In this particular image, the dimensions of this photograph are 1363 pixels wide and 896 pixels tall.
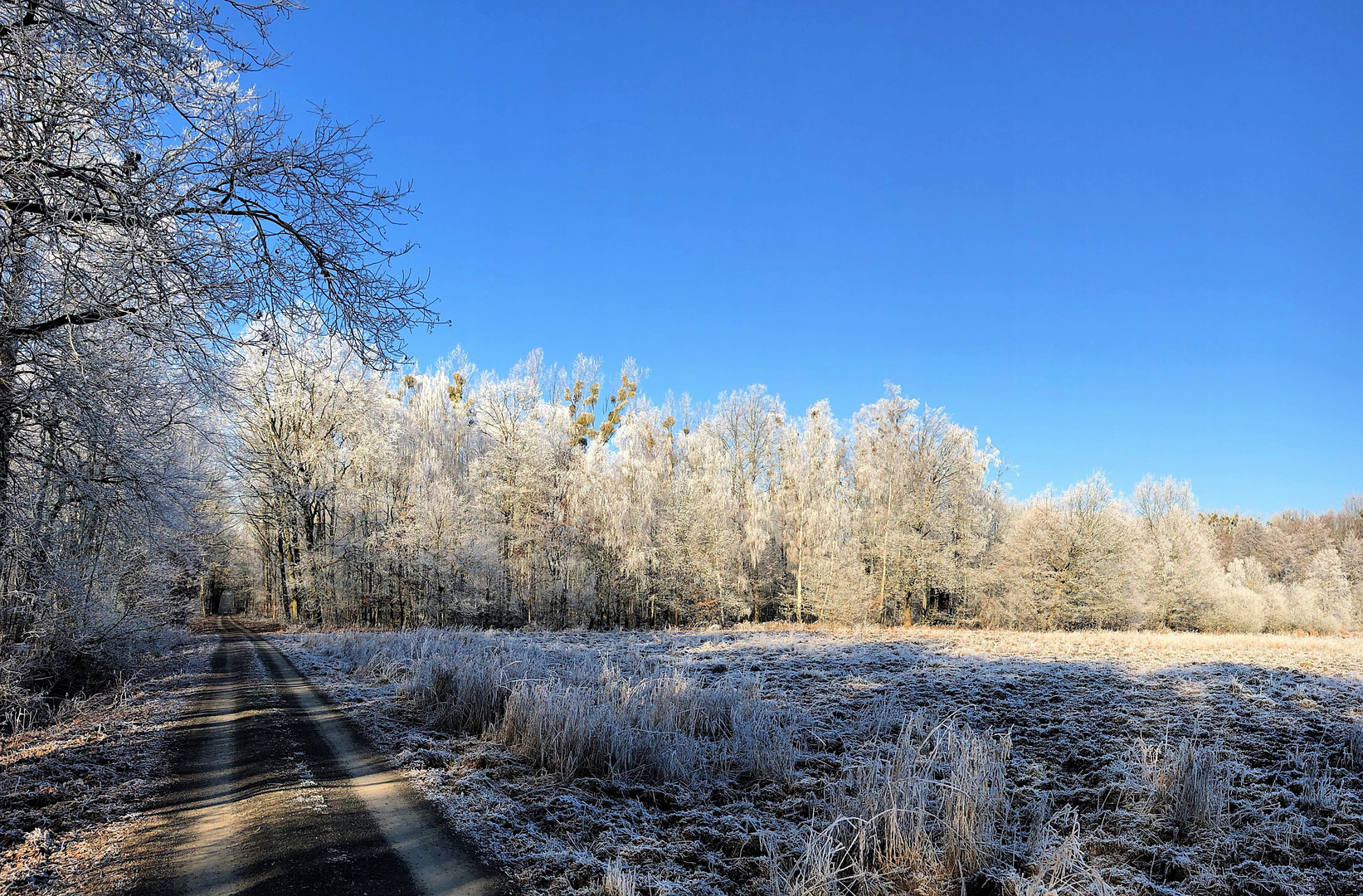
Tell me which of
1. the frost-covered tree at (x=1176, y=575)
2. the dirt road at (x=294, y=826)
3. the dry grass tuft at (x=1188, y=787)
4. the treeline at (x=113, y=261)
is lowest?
the frost-covered tree at (x=1176, y=575)

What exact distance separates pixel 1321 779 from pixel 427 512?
27857 mm

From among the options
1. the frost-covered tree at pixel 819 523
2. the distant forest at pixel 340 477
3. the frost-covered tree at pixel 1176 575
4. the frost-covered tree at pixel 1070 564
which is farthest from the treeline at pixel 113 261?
the frost-covered tree at pixel 1176 575

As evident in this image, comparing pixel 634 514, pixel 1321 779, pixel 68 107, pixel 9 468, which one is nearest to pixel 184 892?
pixel 68 107

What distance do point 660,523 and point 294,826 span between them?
2766cm

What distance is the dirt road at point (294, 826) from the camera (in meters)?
3.69

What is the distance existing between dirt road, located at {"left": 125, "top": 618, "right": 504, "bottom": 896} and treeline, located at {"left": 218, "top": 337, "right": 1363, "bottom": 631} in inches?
835

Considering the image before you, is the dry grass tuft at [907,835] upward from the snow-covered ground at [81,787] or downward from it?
downward

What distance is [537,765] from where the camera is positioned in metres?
5.95

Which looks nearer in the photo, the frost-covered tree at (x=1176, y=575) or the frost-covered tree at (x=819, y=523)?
the frost-covered tree at (x=819, y=523)

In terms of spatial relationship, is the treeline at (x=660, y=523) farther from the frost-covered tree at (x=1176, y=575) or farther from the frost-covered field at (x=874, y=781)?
the frost-covered field at (x=874, y=781)

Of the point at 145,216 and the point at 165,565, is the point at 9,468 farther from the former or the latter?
the point at 165,565

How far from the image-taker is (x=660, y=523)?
32.0 metres

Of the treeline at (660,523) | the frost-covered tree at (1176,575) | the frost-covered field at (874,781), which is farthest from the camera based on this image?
the frost-covered tree at (1176,575)

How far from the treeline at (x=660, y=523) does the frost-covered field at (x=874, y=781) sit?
1846cm
